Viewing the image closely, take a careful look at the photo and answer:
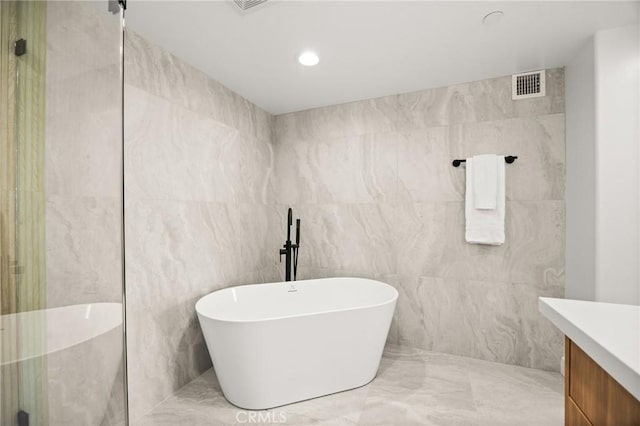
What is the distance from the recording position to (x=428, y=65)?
2244 millimetres

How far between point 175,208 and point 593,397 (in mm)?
2228

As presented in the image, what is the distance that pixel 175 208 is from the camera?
2088 mm

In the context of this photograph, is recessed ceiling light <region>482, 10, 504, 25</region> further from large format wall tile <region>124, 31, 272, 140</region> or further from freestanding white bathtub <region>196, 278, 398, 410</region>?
large format wall tile <region>124, 31, 272, 140</region>

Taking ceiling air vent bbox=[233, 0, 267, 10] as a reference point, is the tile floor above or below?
below

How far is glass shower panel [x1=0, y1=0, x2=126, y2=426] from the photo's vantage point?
0.56 metres

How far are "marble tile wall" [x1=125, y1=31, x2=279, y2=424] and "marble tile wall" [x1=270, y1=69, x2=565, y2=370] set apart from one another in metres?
0.74

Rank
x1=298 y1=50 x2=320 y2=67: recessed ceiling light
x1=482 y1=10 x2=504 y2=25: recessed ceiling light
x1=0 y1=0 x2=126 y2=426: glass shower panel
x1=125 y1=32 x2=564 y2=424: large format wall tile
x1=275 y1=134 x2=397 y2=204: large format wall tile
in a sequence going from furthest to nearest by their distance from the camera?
x1=275 y1=134 x2=397 y2=204: large format wall tile < x1=298 y1=50 x2=320 y2=67: recessed ceiling light < x1=125 y1=32 x2=564 y2=424: large format wall tile < x1=482 y1=10 x2=504 y2=25: recessed ceiling light < x1=0 y1=0 x2=126 y2=426: glass shower panel

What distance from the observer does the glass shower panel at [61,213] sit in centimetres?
56

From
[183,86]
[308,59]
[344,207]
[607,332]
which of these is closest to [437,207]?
[344,207]

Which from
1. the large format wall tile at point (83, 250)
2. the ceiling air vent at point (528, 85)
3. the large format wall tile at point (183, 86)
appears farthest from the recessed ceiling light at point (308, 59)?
the large format wall tile at point (83, 250)

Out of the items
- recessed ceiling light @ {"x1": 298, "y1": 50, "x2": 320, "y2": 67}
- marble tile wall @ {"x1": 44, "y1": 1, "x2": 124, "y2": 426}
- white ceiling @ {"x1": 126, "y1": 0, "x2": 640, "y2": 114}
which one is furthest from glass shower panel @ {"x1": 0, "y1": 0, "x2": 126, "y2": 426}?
recessed ceiling light @ {"x1": 298, "y1": 50, "x2": 320, "y2": 67}

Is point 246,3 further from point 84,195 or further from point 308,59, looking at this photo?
point 84,195

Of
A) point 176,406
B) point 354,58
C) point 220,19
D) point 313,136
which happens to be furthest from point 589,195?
point 176,406

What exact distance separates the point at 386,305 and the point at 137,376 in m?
1.60
